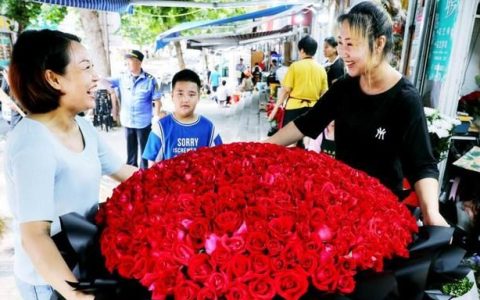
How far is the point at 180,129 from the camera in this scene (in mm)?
2574

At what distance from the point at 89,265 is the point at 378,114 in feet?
3.67

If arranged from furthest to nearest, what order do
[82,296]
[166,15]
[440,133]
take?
[166,15], [440,133], [82,296]

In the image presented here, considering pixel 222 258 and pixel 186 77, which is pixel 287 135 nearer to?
pixel 222 258

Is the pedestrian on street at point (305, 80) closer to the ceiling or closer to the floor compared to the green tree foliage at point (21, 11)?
closer to the floor

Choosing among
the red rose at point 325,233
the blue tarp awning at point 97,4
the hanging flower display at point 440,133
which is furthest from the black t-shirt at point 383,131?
the blue tarp awning at point 97,4

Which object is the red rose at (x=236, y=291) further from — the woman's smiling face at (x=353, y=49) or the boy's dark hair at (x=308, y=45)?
the boy's dark hair at (x=308, y=45)

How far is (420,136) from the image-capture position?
132 cm

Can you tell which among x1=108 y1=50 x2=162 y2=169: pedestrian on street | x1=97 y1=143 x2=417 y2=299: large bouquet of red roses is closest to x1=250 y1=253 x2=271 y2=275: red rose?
x1=97 y1=143 x2=417 y2=299: large bouquet of red roses

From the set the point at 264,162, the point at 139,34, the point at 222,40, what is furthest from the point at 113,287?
the point at 139,34

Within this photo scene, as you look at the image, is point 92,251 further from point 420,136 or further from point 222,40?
point 222,40

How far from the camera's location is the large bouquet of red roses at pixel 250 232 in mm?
675

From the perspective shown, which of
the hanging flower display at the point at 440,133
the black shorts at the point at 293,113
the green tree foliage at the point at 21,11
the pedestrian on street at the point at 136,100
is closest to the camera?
the hanging flower display at the point at 440,133

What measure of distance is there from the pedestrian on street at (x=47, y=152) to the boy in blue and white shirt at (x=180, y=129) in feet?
4.06

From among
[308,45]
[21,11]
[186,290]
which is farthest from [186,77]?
[21,11]
